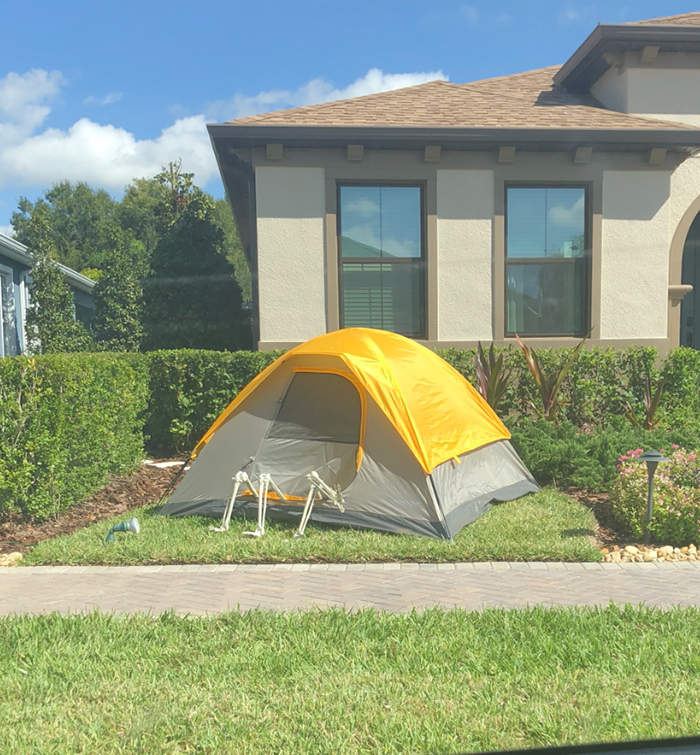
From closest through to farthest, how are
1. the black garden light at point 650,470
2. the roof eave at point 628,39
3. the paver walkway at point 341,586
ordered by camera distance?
the paver walkway at point 341,586
the black garden light at point 650,470
the roof eave at point 628,39

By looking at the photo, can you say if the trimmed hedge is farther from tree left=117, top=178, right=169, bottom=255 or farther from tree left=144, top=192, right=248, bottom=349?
tree left=117, top=178, right=169, bottom=255

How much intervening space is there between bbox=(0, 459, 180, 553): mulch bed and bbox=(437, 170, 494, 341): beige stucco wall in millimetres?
4574

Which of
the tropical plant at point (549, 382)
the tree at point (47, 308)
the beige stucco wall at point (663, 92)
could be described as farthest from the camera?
the tree at point (47, 308)

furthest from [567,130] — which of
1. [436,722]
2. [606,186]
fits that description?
[436,722]

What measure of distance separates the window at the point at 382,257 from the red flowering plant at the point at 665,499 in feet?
14.6

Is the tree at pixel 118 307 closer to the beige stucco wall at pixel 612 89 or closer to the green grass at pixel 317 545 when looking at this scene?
Answer: the beige stucco wall at pixel 612 89

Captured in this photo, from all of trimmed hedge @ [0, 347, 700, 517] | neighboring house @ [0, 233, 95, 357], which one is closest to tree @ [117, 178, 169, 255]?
neighboring house @ [0, 233, 95, 357]

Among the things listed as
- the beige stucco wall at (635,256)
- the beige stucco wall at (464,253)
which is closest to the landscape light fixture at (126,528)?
the beige stucco wall at (464,253)

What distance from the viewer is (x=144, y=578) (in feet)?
17.5

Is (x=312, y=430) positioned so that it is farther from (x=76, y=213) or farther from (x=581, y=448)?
(x=76, y=213)

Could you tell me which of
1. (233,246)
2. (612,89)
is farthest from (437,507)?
(233,246)

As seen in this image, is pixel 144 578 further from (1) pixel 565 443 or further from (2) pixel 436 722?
(1) pixel 565 443

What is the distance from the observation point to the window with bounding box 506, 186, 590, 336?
35.5 feet

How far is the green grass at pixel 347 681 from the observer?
309 centimetres
